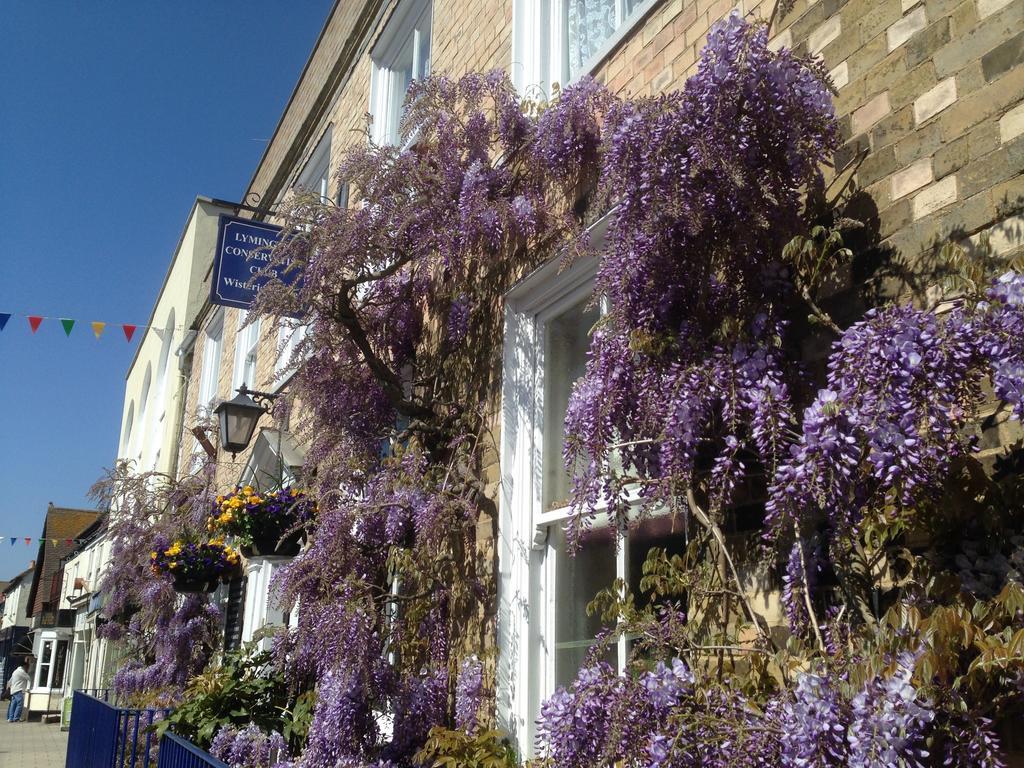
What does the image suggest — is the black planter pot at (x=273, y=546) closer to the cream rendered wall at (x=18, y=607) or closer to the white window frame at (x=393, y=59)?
the white window frame at (x=393, y=59)

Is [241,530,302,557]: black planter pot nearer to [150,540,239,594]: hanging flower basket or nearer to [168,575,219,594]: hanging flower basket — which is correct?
[150,540,239,594]: hanging flower basket

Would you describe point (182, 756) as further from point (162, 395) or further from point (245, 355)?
point (162, 395)

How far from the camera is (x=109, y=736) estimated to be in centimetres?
708

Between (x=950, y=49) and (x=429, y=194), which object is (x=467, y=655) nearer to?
(x=429, y=194)

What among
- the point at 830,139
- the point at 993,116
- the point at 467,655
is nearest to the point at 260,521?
the point at 467,655

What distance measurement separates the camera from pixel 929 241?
8.82 feet

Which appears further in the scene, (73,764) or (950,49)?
(73,764)

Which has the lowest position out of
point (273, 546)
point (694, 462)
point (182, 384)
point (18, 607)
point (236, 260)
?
point (694, 462)

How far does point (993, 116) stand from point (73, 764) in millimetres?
9517

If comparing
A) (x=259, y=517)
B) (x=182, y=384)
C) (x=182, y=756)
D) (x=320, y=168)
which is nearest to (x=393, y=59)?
(x=320, y=168)

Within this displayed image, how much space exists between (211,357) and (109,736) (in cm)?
901

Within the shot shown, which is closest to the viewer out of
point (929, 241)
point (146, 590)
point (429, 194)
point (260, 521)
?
point (929, 241)

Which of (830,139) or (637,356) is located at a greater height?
(830,139)

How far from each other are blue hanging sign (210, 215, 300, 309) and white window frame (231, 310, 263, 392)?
2.31 m
